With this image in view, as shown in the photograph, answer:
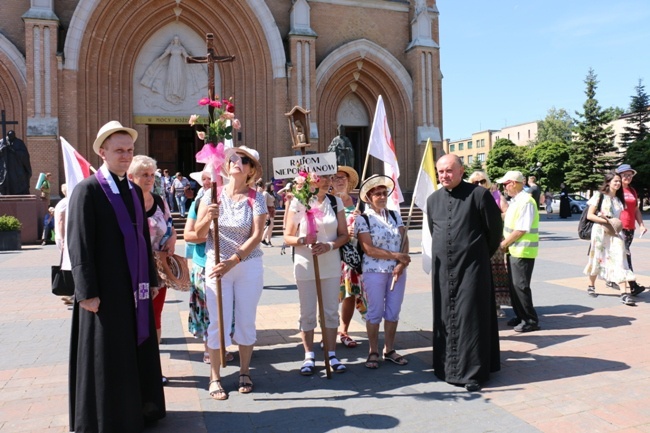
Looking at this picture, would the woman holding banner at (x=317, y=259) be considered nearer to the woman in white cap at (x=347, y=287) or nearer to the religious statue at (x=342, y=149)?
the woman in white cap at (x=347, y=287)

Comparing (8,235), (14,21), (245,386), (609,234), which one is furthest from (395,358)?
(14,21)

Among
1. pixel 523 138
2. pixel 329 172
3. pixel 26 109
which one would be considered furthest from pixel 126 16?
pixel 523 138

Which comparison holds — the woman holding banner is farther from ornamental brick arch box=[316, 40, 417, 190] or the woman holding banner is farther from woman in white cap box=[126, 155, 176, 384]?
ornamental brick arch box=[316, 40, 417, 190]

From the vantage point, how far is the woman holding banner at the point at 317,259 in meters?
5.13

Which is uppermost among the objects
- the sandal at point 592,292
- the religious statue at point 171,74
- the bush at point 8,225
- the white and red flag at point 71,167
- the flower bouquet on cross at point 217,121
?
the religious statue at point 171,74

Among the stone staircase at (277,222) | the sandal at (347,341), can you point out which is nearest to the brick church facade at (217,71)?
the stone staircase at (277,222)

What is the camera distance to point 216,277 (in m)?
4.51

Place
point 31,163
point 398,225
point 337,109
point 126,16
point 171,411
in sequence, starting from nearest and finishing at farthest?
1. point 171,411
2. point 398,225
3. point 31,163
4. point 126,16
5. point 337,109

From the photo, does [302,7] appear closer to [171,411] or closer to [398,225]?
[398,225]

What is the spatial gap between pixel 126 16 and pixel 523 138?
283 feet

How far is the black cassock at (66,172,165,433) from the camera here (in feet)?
11.6

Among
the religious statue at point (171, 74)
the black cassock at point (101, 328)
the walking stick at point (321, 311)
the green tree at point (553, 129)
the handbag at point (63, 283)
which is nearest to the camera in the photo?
the black cassock at point (101, 328)

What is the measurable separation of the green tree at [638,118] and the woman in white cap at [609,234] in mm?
39638

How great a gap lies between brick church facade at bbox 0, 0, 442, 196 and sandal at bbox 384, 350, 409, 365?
62.9 feet
